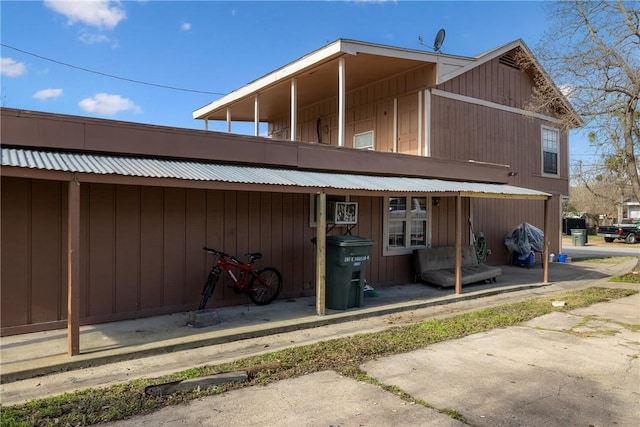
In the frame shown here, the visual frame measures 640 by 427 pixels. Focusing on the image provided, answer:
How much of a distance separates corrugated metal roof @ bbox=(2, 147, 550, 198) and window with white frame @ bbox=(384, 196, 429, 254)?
895 millimetres

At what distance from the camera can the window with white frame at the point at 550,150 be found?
49.3 ft

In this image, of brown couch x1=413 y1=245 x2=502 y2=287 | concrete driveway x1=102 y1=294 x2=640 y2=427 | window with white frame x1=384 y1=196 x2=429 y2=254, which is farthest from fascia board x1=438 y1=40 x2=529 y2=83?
concrete driveway x1=102 y1=294 x2=640 y2=427

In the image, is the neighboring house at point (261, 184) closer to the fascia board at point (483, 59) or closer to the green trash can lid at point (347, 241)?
the fascia board at point (483, 59)

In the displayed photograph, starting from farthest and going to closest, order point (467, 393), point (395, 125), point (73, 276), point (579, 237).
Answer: point (579, 237), point (395, 125), point (73, 276), point (467, 393)

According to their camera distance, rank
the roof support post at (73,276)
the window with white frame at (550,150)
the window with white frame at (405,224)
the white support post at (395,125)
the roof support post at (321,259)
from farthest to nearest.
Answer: the window with white frame at (550,150)
the white support post at (395,125)
the window with white frame at (405,224)
the roof support post at (321,259)
the roof support post at (73,276)

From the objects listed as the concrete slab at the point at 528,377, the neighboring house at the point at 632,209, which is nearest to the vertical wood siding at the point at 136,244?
the concrete slab at the point at 528,377

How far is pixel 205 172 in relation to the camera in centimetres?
623

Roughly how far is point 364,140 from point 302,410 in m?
9.85

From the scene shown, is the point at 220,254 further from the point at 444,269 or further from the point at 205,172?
the point at 444,269

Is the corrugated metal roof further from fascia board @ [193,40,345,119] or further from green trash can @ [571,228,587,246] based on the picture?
green trash can @ [571,228,587,246]

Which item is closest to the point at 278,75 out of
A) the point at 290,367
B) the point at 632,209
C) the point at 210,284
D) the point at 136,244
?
the point at 136,244

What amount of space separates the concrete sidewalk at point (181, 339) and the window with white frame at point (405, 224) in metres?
1.38

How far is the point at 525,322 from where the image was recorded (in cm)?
702

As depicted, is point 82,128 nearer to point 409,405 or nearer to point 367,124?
point 409,405
